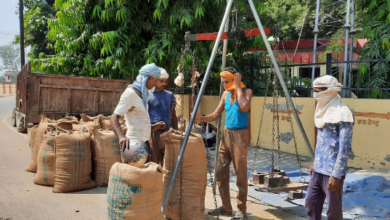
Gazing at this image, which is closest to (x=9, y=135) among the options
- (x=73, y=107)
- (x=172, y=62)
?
(x=73, y=107)

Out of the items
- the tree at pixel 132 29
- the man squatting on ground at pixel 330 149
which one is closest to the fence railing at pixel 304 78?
the tree at pixel 132 29

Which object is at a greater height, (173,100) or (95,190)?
(173,100)

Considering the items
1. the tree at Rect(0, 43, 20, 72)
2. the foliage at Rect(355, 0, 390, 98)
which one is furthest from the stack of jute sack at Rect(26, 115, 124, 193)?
the tree at Rect(0, 43, 20, 72)

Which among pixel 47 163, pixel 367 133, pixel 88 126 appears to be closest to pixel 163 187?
pixel 47 163

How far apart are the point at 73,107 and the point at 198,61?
353 cm

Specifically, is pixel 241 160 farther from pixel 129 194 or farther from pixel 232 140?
pixel 129 194

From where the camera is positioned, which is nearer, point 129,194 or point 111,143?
point 129,194

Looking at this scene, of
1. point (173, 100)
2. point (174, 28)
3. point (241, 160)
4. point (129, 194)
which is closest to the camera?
point (129, 194)

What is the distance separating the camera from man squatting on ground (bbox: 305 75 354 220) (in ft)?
9.36

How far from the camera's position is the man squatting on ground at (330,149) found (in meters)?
2.85

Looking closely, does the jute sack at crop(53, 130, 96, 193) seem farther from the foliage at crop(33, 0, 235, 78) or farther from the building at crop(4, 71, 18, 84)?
the building at crop(4, 71, 18, 84)

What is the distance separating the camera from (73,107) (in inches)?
344

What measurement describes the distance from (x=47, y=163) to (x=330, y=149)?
4073 millimetres

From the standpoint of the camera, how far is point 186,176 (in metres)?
3.72
